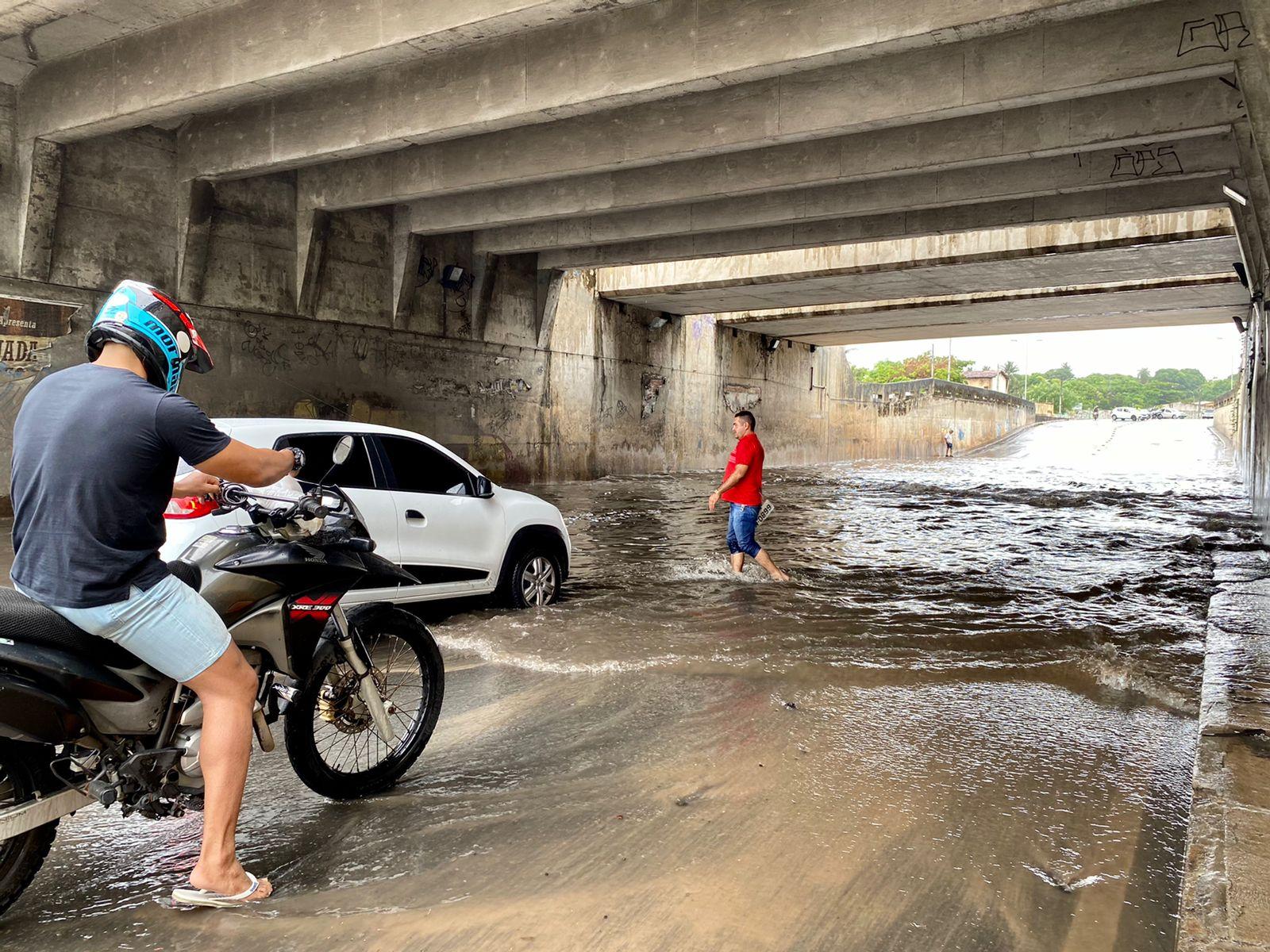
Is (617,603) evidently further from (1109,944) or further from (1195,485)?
(1195,485)

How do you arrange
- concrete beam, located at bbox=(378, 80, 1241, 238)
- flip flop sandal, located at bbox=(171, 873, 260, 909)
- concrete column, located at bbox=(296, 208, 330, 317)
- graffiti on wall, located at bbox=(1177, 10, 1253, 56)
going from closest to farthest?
flip flop sandal, located at bbox=(171, 873, 260, 909)
graffiti on wall, located at bbox=(1177, 10, 1253, 56)
concrete beam, located at bbox=(378, 80, 1241, 238)
concrete column, located at bbox=(296, 208, 330, 317)

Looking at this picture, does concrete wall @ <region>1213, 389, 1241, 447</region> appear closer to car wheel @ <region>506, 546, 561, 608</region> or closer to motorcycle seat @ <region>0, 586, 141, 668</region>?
car wheel @ <region>506, 546, 561, 608</region>

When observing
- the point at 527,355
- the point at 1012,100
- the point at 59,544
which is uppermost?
the point at 1012,100

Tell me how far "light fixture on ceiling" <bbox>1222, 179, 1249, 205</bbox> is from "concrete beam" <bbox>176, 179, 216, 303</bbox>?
15825 mm

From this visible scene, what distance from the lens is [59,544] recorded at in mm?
2824

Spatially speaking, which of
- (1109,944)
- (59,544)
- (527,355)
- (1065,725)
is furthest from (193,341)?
(527,355)

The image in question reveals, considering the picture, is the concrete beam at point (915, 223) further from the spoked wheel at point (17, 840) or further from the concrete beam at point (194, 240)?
the spoked wheel at point (17, 840)

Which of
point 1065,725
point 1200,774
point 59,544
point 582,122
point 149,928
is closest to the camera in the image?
point 59,544

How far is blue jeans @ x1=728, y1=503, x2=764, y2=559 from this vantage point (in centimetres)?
1012

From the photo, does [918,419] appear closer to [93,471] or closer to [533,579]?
[533,579]

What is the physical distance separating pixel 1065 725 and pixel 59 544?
4889 mm

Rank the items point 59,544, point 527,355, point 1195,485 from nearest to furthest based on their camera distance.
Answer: point 59,544 < point 527,355 < point 1195,485

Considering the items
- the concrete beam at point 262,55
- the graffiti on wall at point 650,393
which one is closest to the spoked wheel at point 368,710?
the concrete beam at point 262,55

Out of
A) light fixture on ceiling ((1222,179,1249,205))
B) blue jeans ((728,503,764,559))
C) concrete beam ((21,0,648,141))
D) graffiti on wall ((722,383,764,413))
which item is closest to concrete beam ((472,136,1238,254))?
light fixture on ceiling ((1222,179,1249,205))
